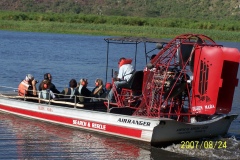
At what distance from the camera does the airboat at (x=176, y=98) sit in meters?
16.5

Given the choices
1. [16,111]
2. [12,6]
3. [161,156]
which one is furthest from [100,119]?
[12,6]

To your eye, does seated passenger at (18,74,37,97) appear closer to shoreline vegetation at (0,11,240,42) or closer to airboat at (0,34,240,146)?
airboat at (0,34,240,146)

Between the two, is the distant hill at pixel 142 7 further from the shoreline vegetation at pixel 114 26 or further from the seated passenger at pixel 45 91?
the seated passenger at pixel 45 91

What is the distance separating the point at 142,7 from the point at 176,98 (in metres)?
100.0

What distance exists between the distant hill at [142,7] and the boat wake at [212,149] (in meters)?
91.0

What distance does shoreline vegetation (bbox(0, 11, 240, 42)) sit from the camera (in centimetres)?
6562

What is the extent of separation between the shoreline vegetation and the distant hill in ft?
108

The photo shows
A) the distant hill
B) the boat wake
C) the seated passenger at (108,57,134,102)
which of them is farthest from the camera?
the distant hill

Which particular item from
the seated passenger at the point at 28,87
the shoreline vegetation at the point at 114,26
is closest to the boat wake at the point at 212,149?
the seated passenger at the point at 28,87

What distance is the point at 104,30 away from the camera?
68438 mm

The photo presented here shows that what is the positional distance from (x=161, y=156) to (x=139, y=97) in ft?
7.47

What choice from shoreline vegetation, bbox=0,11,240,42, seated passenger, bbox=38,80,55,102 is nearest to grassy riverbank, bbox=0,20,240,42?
shoreline vegetation, bbox=0,11,240,42
